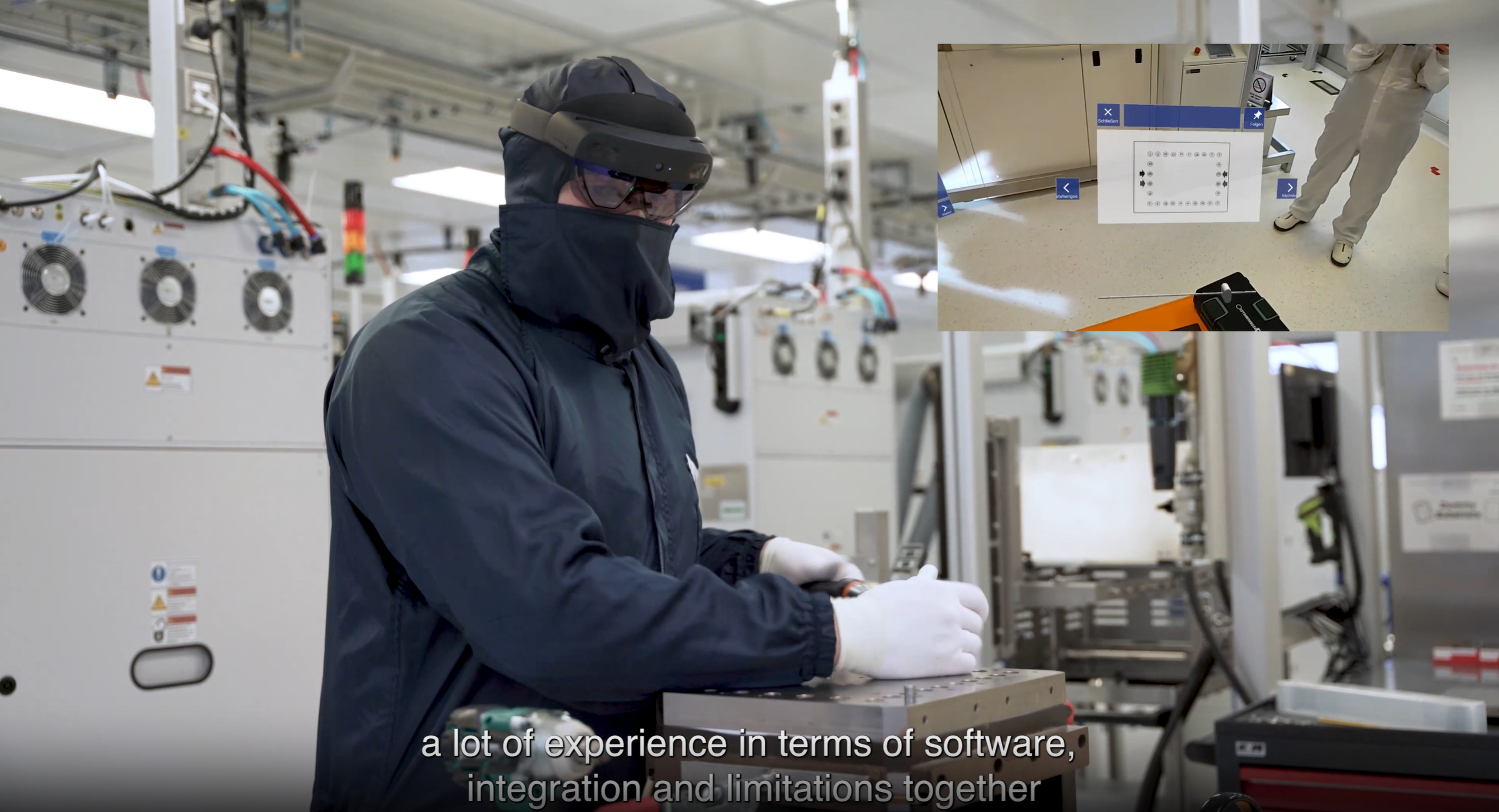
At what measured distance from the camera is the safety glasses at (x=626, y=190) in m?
1.39

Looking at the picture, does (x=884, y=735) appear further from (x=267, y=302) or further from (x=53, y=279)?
(x=267, y=302)

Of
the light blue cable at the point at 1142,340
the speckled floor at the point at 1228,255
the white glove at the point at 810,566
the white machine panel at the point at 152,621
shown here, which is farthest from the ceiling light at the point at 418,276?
the speckled floor at the point at 1228,255

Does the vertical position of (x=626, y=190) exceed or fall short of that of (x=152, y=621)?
it exceeds it

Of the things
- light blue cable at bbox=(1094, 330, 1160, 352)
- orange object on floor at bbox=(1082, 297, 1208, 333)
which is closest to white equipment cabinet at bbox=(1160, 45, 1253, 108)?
orange object on floor at bbox=(1082, 297, 1208, 333)

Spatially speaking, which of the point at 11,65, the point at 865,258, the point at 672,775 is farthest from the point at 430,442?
the point at 11,65

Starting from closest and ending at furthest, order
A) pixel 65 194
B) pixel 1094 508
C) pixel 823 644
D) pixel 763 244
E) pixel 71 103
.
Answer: pixel 823 644 < pixel 65 194 < pixel 1094 508 < pixel 71 103 < pixel 763 244

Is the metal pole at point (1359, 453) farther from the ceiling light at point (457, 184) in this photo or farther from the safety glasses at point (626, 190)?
the ceiling light at point (457, 184)

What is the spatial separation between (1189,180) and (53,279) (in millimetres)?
2210

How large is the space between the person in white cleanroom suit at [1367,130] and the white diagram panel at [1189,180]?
60mm

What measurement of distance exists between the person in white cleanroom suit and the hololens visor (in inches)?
27.1

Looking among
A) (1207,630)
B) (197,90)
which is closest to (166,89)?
(197,90)

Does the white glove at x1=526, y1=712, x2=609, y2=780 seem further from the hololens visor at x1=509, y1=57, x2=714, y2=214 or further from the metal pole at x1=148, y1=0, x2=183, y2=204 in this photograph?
the metal pole at x1=148, y1=0, x2=183, y2=204

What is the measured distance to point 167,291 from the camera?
2.74 metres

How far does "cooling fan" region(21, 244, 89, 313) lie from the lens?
249 cm
